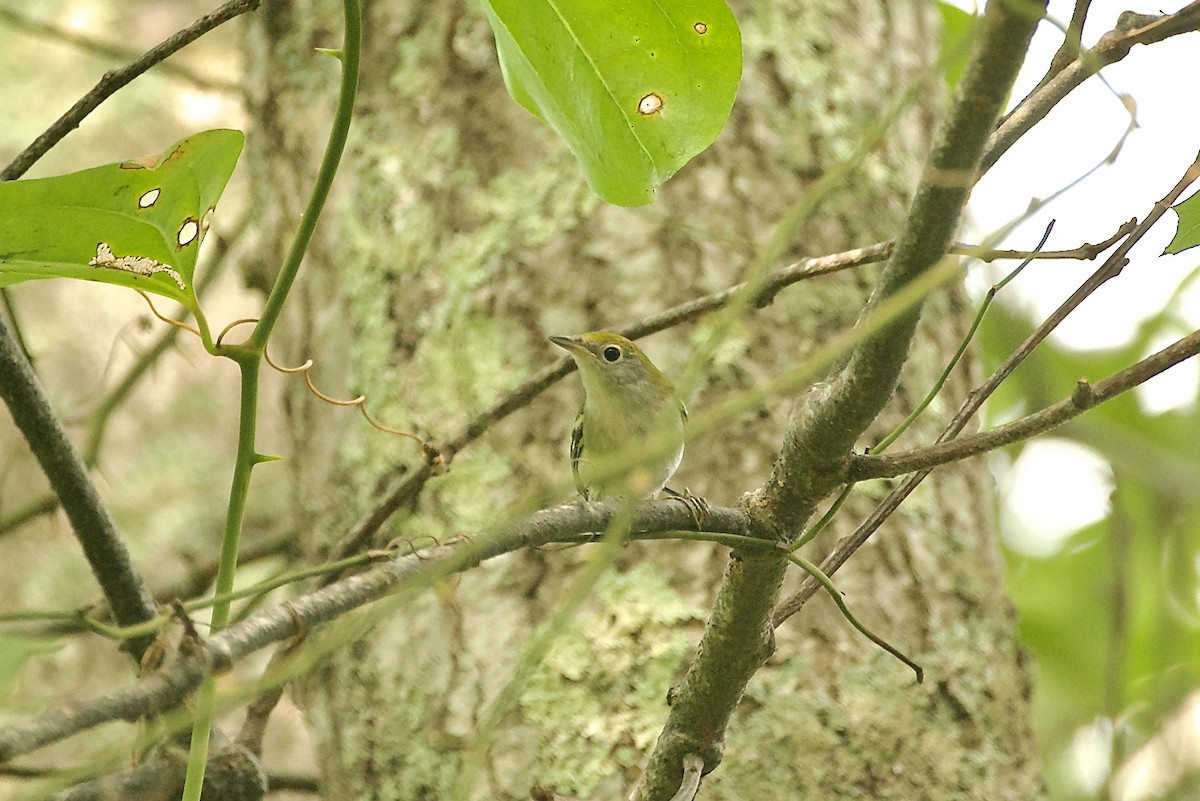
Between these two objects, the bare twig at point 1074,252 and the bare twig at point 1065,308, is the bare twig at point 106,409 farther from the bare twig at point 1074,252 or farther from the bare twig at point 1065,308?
the bare twig at point 1074,252

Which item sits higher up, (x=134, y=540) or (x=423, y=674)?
(x=134, y=540)

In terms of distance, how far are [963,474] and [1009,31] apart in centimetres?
197

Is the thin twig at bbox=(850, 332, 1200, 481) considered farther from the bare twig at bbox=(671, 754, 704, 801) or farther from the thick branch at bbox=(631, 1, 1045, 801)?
the bare twig at bbox=(671, 754, 704, 801)

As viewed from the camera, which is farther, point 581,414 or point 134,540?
point 134,540

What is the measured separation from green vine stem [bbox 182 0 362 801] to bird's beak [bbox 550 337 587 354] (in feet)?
4.38

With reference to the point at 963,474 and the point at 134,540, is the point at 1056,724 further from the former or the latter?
the point at 134,540

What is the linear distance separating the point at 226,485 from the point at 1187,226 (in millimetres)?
3874

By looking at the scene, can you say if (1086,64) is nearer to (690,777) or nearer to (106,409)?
(690,777)

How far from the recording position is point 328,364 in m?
3.05

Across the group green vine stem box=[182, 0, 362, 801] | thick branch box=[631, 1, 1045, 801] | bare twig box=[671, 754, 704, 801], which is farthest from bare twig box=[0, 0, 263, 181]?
bare twig box=[671, 754, 704, 801]

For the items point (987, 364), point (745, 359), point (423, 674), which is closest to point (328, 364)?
point (423, 674)

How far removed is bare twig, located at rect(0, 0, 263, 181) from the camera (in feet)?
4.75

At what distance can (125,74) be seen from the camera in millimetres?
1512

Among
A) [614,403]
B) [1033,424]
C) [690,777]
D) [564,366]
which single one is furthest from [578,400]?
[1033,424]
